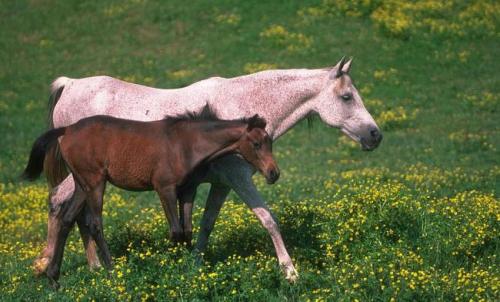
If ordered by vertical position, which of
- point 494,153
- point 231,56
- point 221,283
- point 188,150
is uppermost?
point 188,150

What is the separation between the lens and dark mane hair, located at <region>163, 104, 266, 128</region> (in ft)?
31.7

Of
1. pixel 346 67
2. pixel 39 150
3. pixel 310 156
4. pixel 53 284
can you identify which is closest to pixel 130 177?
pixel 39 150

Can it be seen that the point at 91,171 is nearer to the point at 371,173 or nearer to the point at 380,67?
the point at 371,173

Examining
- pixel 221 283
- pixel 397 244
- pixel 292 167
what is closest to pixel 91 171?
pixel 221 283

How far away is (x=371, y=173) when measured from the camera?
17391 mm

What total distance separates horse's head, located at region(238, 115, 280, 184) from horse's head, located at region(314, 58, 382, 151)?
4.56 ft

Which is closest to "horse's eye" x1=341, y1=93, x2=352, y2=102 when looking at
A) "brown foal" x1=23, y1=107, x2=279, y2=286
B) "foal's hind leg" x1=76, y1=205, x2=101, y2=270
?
"brown foal" x1=23, y1=107, x2=279, y2=286

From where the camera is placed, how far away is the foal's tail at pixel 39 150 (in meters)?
10.4

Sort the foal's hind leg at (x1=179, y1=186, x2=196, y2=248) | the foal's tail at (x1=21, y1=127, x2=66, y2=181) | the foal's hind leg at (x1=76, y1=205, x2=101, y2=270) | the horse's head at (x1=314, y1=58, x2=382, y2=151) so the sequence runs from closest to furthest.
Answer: the foal's hind leg at (x1=179, y1=186, x2=196, y2=248)
the foal's tail at (x1=21, y1=127, x2=66, y2=181)
the horse's head at (x1=314, y1=58, x2=382, y2=151)
the foal's hind leg at (x1=76, y1=205, x2=101, y2=270)

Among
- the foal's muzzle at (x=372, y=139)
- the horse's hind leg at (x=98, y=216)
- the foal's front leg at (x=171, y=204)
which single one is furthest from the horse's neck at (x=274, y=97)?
the horse's hind leg at (x=98, y=216)

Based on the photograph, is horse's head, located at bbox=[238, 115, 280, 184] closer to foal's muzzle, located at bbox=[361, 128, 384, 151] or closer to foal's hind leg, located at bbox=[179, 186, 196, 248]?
foal's hind leg, located at bbox=[179, 186, 196, 248]

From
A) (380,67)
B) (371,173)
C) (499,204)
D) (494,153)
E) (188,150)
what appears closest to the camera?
(188,150)

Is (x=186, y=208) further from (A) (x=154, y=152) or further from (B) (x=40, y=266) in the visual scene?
(B) (x=40, y=266)

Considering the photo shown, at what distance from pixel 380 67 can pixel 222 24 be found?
252 inches
